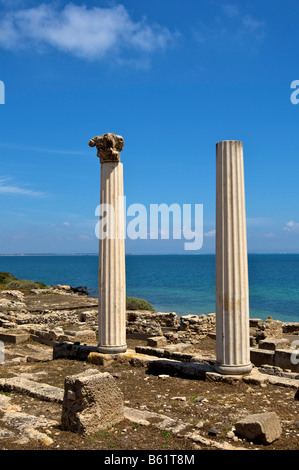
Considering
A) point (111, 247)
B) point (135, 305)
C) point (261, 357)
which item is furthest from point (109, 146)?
point (135, 305)

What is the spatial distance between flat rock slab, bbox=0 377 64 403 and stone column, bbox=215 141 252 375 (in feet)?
9.56

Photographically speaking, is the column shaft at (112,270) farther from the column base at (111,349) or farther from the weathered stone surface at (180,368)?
the weathered stone surface at (180,368)

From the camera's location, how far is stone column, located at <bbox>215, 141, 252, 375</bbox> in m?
7.58

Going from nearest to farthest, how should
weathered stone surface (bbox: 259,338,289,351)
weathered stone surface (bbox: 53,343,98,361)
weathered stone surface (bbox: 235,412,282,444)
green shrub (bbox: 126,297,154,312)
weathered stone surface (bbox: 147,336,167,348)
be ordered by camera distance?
weathered stone surface (bbox: 235,412,282,444) < weathered stone surface (bbox: 53,343,98,361) < weathered stone surface (bbox: 259,338,289,351) < weathered stone surface (bbox: 147,336,167,348) < green shrub (bbox: 126,297,154,312)

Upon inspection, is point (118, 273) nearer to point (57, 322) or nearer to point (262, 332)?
point (262, 332)

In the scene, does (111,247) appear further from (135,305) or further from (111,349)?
(135,305)

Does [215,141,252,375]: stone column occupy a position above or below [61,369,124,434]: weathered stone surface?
above

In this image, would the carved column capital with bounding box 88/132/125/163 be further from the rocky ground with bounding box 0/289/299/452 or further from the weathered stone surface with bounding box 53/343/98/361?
the rocky ground with bounding box 0/289/299/452

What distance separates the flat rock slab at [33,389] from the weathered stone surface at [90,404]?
1.30 m

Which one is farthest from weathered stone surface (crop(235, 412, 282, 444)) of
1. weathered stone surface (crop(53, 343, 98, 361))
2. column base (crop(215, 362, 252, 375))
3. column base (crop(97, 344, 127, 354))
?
weathered stone surface (crop(53, 343, 98, 361))

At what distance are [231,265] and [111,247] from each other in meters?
2.99

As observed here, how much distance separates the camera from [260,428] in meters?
4.63
